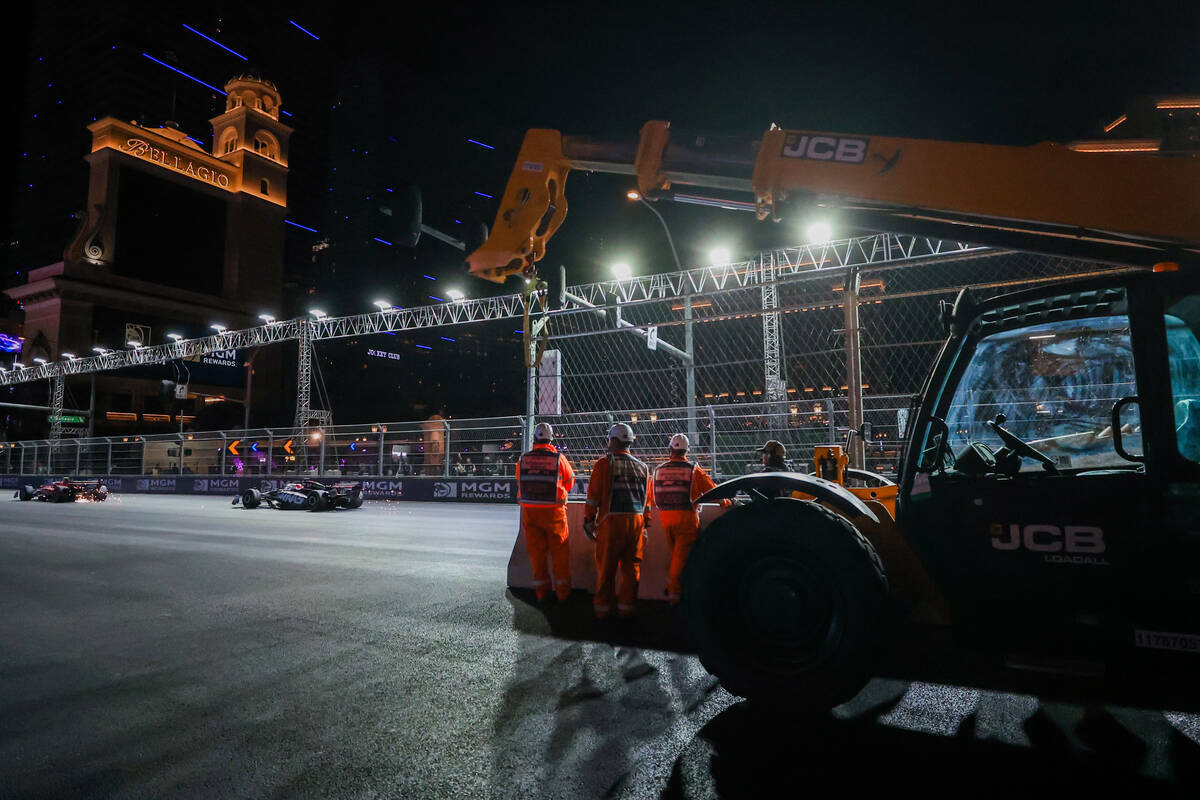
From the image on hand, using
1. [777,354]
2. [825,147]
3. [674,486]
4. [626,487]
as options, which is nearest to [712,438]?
[777,354]

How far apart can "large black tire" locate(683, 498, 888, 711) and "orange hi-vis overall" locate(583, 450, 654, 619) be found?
2052 mm

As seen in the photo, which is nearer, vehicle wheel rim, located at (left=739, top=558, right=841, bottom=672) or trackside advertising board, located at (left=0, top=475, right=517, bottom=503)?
vehicle wheel rim, located at (left=739, top=558, right=841, bottom=672)

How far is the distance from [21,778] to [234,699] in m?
0.94

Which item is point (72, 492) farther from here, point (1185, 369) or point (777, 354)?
point (1185, 369)

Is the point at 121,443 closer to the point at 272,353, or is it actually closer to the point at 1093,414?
the point at 272,353

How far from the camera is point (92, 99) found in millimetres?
57531

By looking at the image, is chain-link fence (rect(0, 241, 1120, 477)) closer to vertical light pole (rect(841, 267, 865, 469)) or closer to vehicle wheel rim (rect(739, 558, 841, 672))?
vertical light pole (rect(841, 267, 865, 469))

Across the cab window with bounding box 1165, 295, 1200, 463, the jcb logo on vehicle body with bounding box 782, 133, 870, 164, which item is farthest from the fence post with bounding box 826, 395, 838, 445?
the cab window with bounding box 1165, 295, 1200, 463

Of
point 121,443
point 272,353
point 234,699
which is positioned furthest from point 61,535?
point 272,353

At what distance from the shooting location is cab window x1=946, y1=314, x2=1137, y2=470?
9.93 feet

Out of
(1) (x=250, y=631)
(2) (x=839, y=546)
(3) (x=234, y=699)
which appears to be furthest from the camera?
(1) (x=250, y=631)

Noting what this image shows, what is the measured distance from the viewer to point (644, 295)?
16.6 metres

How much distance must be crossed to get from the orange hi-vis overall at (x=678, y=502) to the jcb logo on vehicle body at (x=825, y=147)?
269 centimetres

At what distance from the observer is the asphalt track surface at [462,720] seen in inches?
98.1
